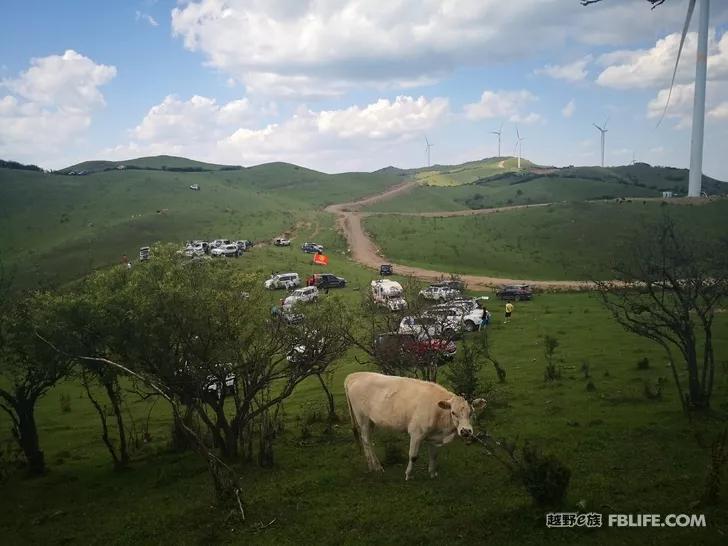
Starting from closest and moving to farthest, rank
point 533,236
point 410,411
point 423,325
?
point 410,411
point 423,325
point 533,236

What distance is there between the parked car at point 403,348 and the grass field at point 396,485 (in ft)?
9.51

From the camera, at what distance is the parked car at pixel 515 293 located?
5069cm

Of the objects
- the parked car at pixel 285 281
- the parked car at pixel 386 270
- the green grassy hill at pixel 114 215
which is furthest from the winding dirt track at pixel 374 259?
the parked car at pixel 285 281

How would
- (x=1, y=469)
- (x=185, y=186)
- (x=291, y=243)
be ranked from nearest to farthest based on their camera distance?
1. (x=1, y=469)
2. (x=291, y=243)
3. (x=185, y=186)

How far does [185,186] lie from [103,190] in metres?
20.4

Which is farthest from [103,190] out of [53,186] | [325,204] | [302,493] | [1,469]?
[302,493]

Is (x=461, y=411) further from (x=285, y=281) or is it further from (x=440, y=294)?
(x=285, y=281)

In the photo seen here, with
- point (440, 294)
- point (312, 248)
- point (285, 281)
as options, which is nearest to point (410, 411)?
point (440, 294)

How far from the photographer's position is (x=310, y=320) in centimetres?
1759

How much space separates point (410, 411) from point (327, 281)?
42926 millimetres

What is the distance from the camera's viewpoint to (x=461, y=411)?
43.1ft

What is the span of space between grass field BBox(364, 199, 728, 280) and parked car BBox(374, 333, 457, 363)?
47.6 metres

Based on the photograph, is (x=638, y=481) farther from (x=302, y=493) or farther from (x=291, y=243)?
(x=291, y=243)

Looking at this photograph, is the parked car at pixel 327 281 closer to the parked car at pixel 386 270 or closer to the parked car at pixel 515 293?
the parked car at pixel 386 270
